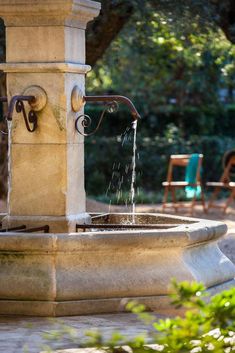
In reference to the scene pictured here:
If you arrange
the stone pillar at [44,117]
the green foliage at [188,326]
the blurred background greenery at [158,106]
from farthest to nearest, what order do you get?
the blurred background greenery at [158,106] < the stone pillar at [44,117] < the green foliage at [188,326]

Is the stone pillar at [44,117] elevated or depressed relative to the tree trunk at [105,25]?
depressed

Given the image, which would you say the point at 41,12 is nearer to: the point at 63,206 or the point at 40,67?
the point at 40,67

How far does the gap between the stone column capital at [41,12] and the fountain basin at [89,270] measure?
167 cm

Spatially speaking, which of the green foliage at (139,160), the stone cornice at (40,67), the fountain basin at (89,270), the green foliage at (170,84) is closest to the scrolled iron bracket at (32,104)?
the stone cornice at (40,67)

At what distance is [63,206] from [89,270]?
810 mm

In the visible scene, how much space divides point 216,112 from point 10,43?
49.8ft

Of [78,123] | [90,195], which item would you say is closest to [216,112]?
[90,195]

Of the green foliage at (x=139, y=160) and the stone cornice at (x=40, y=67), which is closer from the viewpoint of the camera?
the stone cornice at (x=40, y=67)

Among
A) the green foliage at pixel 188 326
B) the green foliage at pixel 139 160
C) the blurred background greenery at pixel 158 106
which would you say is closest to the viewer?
the green foliage at pixel 188 326

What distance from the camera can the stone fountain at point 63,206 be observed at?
672cm

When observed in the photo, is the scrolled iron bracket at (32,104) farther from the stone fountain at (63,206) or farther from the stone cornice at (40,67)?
the stone cornice at (40,67)

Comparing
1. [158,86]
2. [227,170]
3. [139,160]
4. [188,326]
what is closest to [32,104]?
[188,326]

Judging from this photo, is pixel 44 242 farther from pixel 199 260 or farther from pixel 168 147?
pixel 168 147

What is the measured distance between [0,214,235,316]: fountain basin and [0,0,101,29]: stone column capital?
1.67 meters
